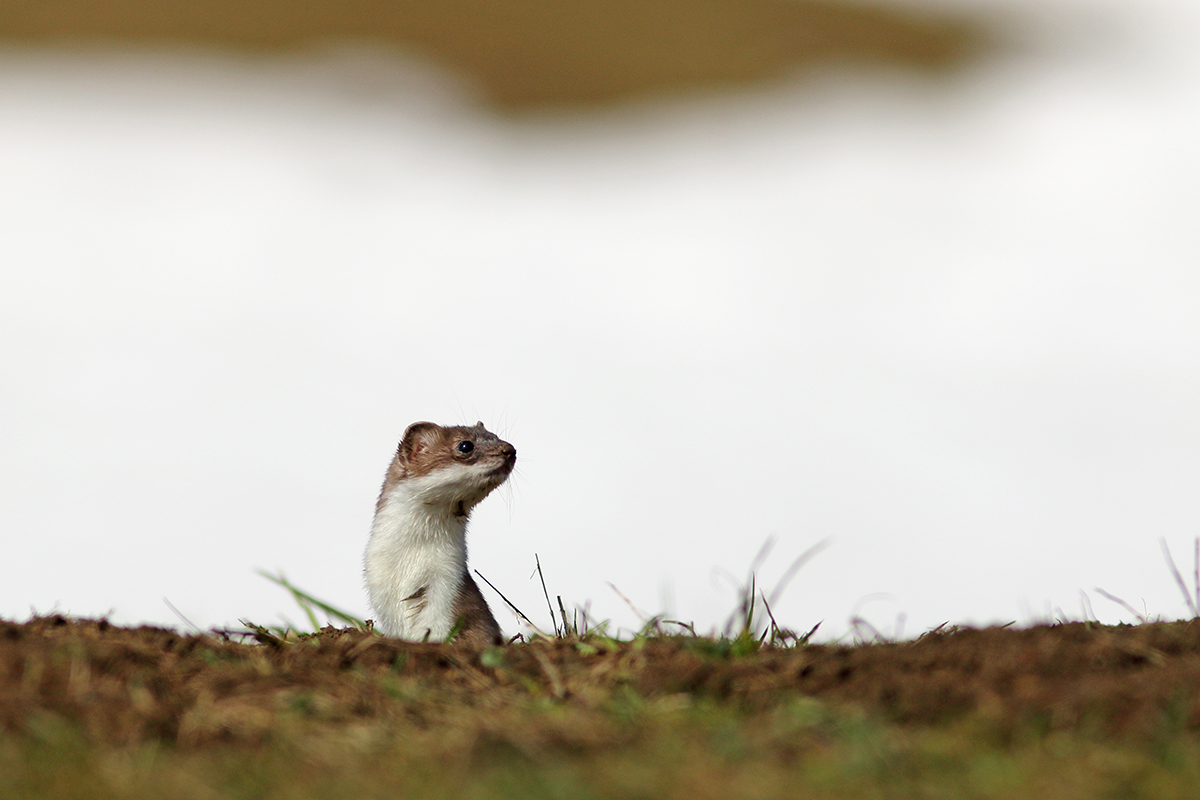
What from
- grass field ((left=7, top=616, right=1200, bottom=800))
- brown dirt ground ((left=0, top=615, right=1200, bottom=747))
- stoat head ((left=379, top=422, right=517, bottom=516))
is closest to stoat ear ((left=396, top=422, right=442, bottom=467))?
stoat head ((left=379, top=422, right=517, bottom=516))

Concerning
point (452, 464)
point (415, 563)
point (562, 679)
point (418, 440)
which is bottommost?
point (562, 679)

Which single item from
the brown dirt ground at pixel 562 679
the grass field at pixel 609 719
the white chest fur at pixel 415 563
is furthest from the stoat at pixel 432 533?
the grass field at pixel 609 719

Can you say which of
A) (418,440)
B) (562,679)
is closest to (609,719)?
(562,679)

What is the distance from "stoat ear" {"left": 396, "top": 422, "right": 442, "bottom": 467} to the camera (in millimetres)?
7238

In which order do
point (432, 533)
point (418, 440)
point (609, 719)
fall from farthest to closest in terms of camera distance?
point (418, 440), point (432, 533), point (609, 719)

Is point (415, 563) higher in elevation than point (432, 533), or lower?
Result: lower

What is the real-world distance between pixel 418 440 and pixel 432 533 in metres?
0.58

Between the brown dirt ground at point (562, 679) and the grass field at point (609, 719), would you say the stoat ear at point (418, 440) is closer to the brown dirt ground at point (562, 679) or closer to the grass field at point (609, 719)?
the brown dirt ground at point (562, 679)

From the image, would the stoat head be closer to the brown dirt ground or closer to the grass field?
the brown dirt ground

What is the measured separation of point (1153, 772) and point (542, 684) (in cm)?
220

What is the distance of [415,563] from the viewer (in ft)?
22.7

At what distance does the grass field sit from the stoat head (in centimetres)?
201

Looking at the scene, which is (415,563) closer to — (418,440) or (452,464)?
(452,464)

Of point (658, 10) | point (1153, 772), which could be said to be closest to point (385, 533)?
point (1153, 772)
